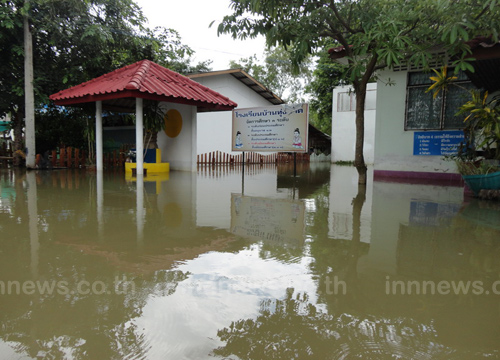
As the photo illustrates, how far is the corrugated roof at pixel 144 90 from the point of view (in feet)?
35.3

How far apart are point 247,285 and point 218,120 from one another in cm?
1933

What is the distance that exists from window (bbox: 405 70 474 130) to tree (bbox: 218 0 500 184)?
2580 mm

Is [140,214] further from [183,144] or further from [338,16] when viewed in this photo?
[183,144]

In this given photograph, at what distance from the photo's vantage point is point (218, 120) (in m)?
21.6

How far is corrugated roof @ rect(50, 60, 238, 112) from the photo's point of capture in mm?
10750

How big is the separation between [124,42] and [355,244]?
49.3 ft

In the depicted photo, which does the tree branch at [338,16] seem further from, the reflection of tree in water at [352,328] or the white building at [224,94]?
the white building at [224,94]

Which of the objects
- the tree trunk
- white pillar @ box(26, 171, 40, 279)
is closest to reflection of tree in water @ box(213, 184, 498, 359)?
white pillar @ box(26, 171, 40, 279)

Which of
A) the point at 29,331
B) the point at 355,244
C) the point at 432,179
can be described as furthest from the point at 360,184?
the point at 29,331

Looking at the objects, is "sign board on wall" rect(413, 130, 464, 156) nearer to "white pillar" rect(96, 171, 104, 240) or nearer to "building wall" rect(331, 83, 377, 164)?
"white pillar" rect(96, 171, 104, 240)

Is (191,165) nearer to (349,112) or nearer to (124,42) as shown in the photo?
(124,42)

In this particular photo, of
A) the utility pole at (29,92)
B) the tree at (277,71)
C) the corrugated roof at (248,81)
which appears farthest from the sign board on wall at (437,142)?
the tree at (277,71)

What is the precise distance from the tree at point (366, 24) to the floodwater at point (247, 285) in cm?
313

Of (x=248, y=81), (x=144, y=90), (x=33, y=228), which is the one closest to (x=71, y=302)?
(x=33, y=228)
